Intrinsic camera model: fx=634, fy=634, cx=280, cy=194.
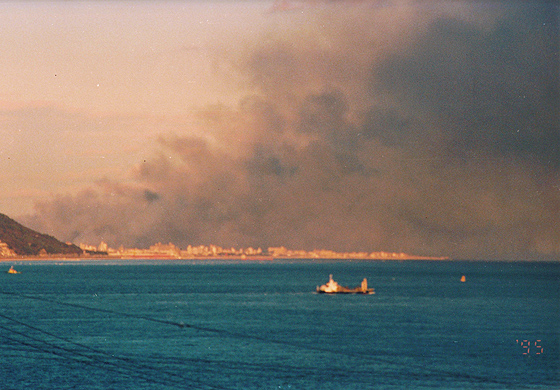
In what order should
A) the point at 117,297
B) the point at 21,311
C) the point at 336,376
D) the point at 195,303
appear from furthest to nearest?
the point at 117,297, the point at 195,303, the point at 21,311, the point at 336,376

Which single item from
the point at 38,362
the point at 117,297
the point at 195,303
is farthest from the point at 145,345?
the point at 117,297

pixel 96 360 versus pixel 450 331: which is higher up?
pixel 450 331

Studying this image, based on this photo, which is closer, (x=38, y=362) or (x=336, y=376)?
(x=336, y=376)

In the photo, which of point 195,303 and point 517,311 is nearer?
point 517,311

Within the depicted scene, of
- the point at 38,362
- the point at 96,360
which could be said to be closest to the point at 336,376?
the point at 96,360

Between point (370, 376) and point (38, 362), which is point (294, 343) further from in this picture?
point (38, 362)

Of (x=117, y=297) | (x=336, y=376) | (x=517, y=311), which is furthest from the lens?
(x=117, y=297)

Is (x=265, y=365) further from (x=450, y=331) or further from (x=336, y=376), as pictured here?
(x=450, y=331)

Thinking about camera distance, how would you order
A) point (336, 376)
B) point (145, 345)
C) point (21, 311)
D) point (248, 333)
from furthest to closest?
point (21, 311), point (248, 333), point (145, 345), point (336, 376)

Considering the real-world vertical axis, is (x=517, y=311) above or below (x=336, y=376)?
above
